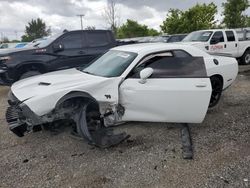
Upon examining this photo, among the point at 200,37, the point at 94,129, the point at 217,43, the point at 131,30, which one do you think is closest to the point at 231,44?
the point at 217,43

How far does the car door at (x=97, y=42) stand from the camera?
30.1 ft

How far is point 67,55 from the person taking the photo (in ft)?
28.7

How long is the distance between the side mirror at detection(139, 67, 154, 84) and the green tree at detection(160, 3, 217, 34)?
81.6 feet

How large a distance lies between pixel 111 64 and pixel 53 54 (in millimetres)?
4143

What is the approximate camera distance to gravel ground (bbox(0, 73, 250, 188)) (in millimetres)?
3438

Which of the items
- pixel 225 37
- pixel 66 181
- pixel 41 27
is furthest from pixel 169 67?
pixel 41 27

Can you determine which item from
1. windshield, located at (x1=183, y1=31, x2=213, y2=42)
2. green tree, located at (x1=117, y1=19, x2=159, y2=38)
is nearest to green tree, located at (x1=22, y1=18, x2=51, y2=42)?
green tree, located at (x1=117, y1=19, x2=159, y2=38)

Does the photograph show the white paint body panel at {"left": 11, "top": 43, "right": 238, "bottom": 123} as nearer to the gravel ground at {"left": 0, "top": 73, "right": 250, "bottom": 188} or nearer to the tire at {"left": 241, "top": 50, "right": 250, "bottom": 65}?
Result: the gravel ground at {"left": 0, "top": 73, "right": 250, "bottom": 188}

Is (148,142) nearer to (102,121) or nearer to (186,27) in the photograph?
(102,121)

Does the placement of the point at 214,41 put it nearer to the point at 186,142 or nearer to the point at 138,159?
the point at 186,142

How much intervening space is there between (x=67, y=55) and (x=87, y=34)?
106cm

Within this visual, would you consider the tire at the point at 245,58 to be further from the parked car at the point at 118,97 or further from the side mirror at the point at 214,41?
the parked car at the point at 118,97

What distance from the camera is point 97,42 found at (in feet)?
30.6

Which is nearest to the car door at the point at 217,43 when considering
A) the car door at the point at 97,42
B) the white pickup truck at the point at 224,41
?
the white pickup truck at the point at 224,41
